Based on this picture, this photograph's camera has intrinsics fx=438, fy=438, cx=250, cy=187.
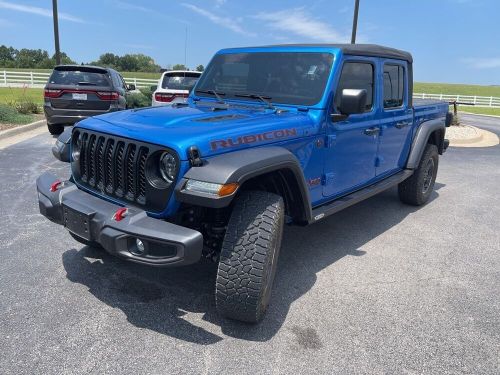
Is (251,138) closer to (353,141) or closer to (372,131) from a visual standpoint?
(353,141)

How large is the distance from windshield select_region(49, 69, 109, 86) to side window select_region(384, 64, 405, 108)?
7.19 meters

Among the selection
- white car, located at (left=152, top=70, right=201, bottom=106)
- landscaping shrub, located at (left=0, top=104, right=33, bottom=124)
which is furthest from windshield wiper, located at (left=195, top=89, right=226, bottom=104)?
landscaping shrub, located at (left=0, top=104, right=33, bottom=124)

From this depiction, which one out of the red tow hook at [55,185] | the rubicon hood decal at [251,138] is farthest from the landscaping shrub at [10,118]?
the rubicon hood decal at [251,138]

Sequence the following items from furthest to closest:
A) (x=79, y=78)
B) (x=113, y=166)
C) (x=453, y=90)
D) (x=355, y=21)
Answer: (x=453, y=90)
(x=355, y=21)
(x=79, y=78)
(x=113, y=166)

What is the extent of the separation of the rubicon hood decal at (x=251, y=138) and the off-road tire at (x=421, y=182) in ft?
9.75

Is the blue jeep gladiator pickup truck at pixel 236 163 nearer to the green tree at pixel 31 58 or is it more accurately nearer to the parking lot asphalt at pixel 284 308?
the parking lot asphalt at pixel 284 308

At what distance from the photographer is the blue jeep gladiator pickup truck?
2600 mm

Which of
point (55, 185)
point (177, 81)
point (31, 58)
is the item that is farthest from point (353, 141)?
point (31, 58)

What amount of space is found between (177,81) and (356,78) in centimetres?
724

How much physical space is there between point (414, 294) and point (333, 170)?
1.20 metres

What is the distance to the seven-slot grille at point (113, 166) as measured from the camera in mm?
2809

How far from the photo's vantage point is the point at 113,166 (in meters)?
2.96

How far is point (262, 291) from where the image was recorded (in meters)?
2.76

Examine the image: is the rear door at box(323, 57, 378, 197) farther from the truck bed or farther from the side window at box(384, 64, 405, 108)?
the truck bed
